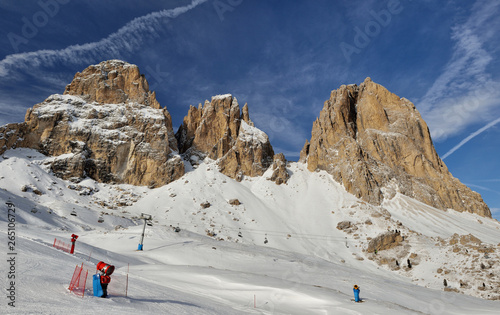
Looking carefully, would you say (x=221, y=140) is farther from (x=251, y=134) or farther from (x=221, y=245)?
(x=221, y=245)

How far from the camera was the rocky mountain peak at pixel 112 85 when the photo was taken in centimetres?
10369

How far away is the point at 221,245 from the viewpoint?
37969 millimetres

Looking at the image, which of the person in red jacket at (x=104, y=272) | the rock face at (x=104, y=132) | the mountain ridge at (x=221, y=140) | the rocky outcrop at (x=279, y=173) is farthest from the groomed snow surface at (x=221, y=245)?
the rock face at (x=104, y=132)

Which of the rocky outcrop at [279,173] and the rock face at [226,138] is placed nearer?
the rocky outcrop at [279,173]

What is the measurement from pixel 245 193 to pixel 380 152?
57.2 m

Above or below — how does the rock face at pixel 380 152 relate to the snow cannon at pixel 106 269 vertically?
above

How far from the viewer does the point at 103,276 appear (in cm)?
702

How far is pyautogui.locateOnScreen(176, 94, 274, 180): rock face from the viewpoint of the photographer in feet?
349

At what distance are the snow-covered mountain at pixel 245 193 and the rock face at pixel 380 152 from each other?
0.54 metres

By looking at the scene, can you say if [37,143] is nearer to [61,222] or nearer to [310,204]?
[61,222]

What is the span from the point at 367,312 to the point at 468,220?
105479mm

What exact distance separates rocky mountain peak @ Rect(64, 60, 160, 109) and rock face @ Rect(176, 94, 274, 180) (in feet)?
59.8

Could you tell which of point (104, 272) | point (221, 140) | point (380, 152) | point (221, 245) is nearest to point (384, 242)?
point (221, 245)

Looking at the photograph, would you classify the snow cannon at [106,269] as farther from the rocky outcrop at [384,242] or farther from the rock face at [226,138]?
the rock face at [226,138]
